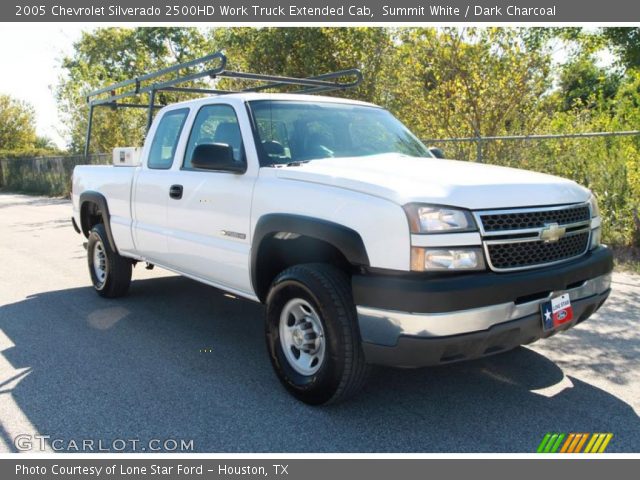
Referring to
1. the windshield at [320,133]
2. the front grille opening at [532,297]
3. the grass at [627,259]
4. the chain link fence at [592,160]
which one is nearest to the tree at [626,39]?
the chain link fence at [592,160]

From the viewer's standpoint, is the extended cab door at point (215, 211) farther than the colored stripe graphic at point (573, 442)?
Yes

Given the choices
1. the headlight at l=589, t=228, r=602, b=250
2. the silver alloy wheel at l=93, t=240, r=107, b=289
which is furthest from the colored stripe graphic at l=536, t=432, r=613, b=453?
the silver alloy wheel at l=93, t=240, r=107, b=289

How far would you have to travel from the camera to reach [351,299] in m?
3.50

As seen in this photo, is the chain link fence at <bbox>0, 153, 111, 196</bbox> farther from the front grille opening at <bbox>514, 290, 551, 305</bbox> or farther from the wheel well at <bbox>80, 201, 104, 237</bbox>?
the front grille opening at <bbox>514, 290, 551, 305</bbox>

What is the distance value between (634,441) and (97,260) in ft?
18.5

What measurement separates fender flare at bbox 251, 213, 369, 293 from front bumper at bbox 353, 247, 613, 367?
151 mm

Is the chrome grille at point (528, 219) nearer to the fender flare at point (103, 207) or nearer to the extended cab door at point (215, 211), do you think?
the extended cab door at point (215, 211)

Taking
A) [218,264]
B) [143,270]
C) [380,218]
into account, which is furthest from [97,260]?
[380,218]

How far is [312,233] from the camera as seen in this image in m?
3.65

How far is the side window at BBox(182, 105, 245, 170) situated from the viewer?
4641 millimetres

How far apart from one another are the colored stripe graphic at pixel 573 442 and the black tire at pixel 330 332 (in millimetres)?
1071

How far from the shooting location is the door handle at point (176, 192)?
16.6 feet

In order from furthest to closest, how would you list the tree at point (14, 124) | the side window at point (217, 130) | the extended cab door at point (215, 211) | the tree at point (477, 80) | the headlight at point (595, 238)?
the tree at point (14, 124) < the tree at point (477, 80) < the side window at point (217, 130) < the extended cab door at point (215, 211) < the headlight at point (595, 238)

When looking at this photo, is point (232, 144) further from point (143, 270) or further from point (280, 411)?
point (143, 270)
